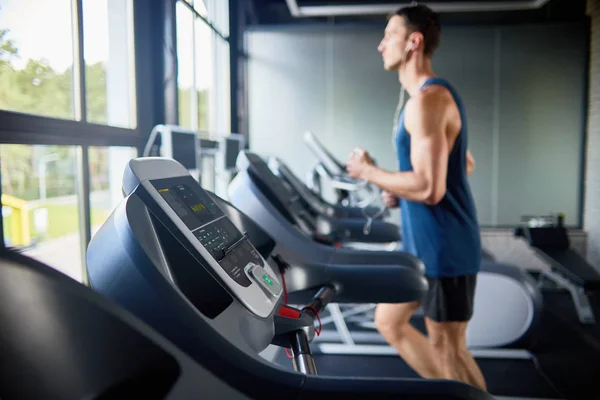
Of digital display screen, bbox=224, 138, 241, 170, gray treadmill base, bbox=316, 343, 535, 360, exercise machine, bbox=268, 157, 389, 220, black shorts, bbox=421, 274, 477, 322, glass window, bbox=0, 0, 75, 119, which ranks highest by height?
glass window, bbox=0, 0, 75, 119

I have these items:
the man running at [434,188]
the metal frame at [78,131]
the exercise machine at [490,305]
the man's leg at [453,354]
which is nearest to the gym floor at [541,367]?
the exercise machine at [490,305]

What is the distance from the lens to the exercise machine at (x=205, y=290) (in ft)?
2.35

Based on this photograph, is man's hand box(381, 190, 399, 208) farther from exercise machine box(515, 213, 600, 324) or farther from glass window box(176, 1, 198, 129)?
exercise machine box(515, 213, 600, 324)

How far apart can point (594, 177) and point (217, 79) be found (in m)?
3.79

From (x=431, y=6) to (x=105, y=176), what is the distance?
349 cm

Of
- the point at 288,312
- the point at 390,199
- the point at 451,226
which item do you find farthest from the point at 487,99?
the point at 288,312

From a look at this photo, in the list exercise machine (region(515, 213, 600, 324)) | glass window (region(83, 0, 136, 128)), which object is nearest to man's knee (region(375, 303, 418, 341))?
glass window (region(83, 0, 136, 128))

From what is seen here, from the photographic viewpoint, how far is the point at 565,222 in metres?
5.59

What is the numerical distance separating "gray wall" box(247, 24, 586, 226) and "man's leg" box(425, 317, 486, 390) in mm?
3904

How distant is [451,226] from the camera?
1.81m

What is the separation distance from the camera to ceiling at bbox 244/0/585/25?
189 inches

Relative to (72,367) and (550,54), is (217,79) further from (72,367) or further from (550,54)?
(72,367)

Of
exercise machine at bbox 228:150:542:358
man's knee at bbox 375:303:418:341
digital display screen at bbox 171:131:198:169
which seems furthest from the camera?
digital display screen at bbox 171:131:198:169

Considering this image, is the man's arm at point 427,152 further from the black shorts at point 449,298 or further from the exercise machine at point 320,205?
the exercise machine at point 320,205
